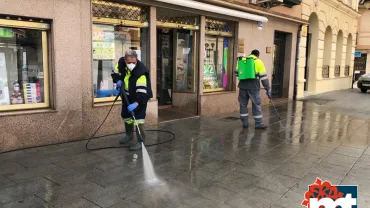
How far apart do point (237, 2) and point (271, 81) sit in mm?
3878

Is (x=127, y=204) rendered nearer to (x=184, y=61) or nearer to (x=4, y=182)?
(x=4, y=182)

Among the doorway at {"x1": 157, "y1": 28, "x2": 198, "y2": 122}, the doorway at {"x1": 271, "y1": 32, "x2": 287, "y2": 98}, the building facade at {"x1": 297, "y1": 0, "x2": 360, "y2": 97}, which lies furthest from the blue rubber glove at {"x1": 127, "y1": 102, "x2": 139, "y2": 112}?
the building facade at {"x1": 297, "y1": 0, "x2": 360, "y2": 97}

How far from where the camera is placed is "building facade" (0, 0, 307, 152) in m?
5.65

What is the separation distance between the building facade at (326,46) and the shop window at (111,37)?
8.22m

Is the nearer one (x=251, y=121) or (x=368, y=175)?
(x=368, y=175)

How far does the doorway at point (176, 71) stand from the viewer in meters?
9.13

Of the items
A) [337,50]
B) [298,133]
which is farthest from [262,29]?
[337,50]

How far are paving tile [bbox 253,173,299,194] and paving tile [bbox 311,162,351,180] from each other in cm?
54

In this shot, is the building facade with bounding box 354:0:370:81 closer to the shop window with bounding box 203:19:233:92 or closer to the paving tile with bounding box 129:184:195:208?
the shop window with bounding box 203:19:233:92

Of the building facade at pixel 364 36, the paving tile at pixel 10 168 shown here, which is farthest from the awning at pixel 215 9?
the building facade at pixel 364 36

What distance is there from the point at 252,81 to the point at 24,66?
4.72 metres

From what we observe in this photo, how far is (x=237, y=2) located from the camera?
948 centimetres

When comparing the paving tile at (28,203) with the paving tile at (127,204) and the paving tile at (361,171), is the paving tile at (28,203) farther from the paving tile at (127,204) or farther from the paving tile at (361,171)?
the paving tile at (361,171)

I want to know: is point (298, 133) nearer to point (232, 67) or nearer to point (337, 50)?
point (232, 67)
